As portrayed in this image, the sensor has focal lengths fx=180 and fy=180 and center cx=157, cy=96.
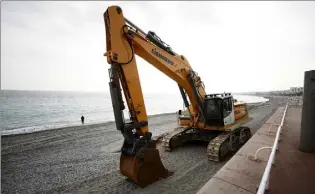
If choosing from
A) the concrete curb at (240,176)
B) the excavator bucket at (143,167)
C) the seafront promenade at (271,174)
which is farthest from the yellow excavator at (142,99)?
the seafront promenade at (271,174)

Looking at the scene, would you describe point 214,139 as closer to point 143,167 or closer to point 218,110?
point 218,110

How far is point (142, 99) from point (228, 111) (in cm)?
506

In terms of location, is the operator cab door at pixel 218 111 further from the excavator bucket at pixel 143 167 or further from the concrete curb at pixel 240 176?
the excavator bucket at pixel 143 167

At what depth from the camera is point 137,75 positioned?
5.90m

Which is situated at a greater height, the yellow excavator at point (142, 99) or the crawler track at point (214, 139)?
the yellow excavator at point (142, 99)

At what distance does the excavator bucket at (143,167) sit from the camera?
552 cm

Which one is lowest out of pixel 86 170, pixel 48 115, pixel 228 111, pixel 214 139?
pixel 48 115

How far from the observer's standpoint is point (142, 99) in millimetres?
5902

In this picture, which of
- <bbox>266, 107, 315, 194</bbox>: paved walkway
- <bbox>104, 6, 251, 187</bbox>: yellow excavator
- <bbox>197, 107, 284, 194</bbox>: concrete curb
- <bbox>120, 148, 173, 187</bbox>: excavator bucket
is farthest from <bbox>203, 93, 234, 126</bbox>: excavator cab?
<bbox>120, 148, 173, 187</bbox>: excavator bucket

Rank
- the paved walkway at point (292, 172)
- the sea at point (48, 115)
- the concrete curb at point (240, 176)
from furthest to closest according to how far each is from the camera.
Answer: the sea at point (48, 115)
the concrete curb at point (240, 176)
the paved walkway at point (292, 172)

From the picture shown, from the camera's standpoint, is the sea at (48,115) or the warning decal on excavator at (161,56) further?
the sea at (48,115)

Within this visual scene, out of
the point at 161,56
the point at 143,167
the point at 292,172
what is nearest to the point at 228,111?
the point at 161,56

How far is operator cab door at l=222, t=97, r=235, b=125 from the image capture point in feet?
28.2

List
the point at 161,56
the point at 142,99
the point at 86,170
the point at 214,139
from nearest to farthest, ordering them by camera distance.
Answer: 1. the point at 142,99
2. the point at 161,56
3. the point at 86,170
4. the point at 214,139
